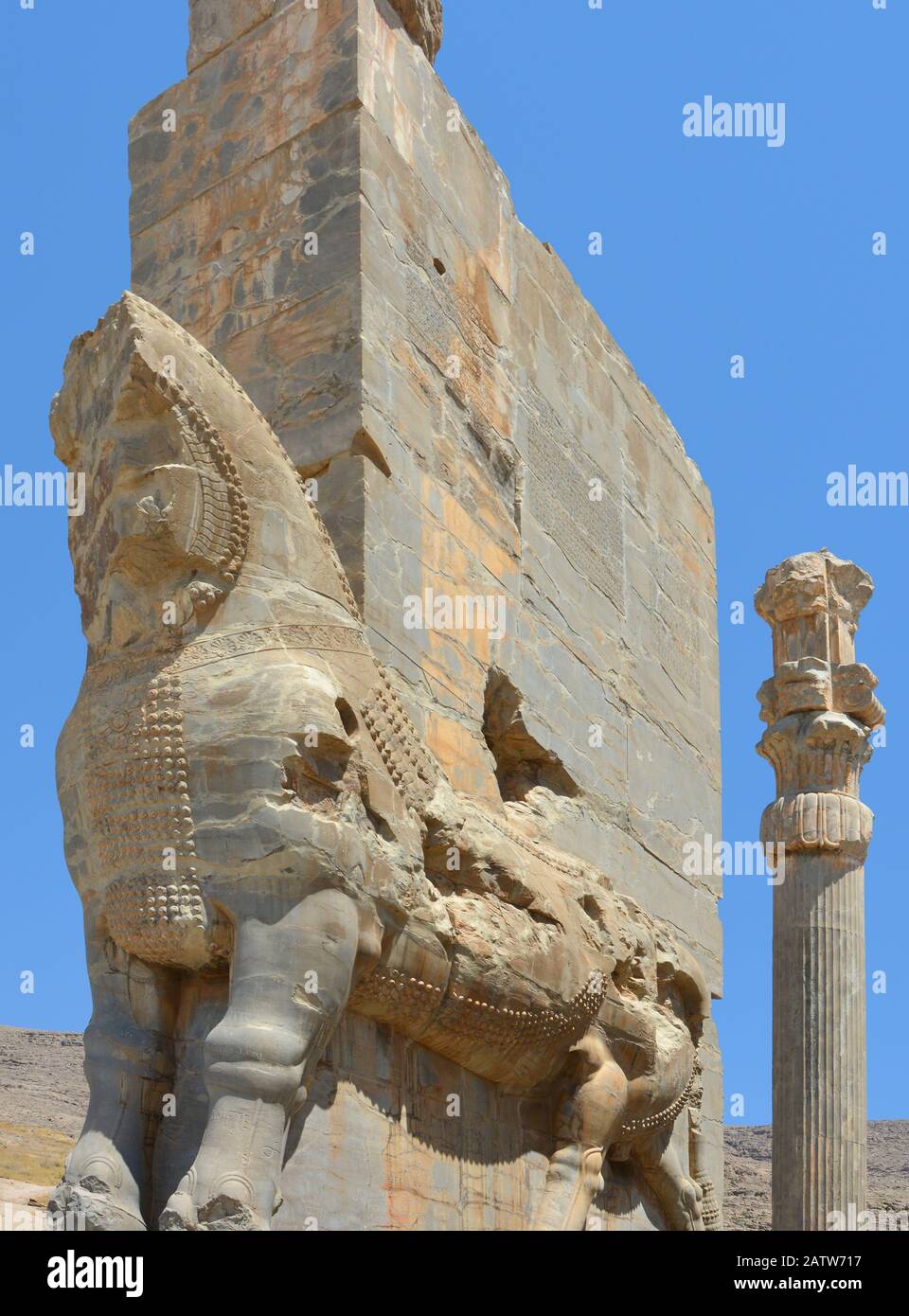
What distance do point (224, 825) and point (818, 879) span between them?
625cm

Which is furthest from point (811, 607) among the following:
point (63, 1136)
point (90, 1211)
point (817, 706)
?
point (63, 1136)

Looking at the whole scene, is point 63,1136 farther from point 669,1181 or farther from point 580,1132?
point 580,1132

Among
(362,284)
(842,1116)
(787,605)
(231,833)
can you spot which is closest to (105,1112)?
(231,833)

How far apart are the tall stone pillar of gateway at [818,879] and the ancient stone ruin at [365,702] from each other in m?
1.82

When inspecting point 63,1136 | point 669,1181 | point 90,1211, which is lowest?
point 63,1136

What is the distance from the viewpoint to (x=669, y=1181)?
786 centimetres

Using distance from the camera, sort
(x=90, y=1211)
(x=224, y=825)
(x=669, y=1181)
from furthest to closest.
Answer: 1. (x=669, y=1181)
2. (x=224, y=825)
3. (x=90, y=1211)

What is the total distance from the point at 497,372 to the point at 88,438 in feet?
7.70

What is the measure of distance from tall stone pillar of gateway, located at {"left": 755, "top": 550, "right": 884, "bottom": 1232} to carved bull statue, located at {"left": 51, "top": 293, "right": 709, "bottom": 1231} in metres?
4.70

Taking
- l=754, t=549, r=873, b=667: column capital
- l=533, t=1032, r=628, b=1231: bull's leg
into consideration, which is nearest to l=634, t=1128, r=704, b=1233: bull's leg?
l=533, t=1032, r=628, b=1231: bull's leg

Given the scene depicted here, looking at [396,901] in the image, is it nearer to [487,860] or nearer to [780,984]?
[487,860]

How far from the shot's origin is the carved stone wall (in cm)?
687

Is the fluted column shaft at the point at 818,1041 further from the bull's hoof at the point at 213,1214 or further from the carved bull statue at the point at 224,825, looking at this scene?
the bull's hoof at the point at 213,1214

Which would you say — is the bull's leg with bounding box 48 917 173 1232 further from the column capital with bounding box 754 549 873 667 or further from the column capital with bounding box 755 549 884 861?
the column capital with bounding box 754 549 873 667
